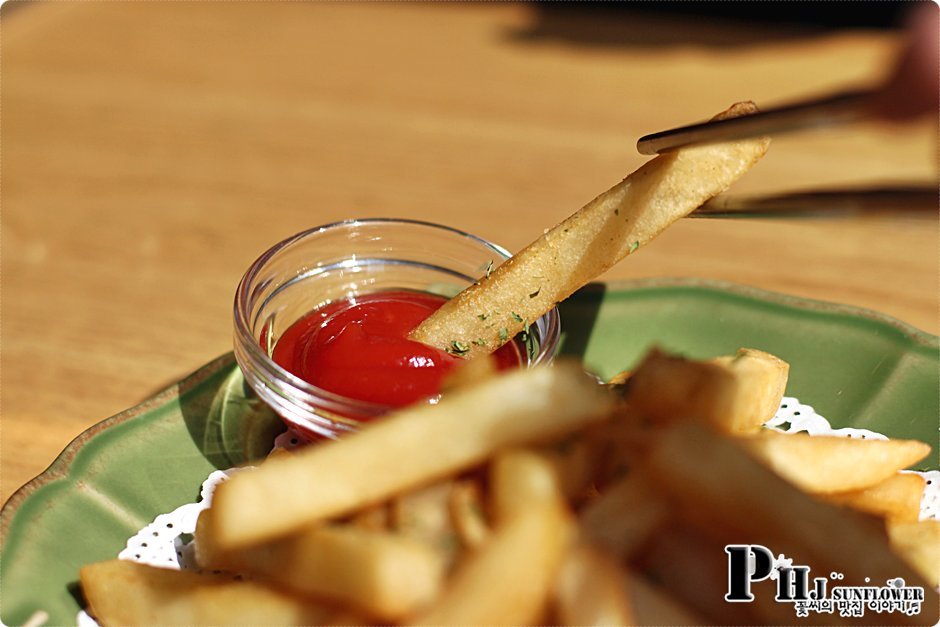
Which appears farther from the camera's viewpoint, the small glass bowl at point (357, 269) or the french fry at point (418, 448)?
the small glass bowl at point (357, 269)

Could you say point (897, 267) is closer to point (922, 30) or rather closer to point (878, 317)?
point (878, 317)

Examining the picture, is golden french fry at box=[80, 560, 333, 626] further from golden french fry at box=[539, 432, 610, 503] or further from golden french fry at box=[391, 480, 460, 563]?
golden french fry at box=[539, 432, 610, 503]

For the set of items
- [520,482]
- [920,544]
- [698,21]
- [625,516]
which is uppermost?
[698,21]

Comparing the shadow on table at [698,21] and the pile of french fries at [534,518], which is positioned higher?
the shadow on table at [698,21]

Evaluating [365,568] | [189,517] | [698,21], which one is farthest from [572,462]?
[698,21]

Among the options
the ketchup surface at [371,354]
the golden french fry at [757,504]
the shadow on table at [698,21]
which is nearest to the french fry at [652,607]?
the golden french fry at [757,504]

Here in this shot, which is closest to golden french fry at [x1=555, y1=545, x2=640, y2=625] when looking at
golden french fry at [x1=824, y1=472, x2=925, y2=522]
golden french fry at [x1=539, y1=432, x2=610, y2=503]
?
golden french fry at [x1=539, y1=432, x2=610, y2=503]

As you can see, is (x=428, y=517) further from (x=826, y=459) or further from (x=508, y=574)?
(x=826, y=459)

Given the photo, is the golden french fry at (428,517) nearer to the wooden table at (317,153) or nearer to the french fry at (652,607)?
the french fry at (652,607)
